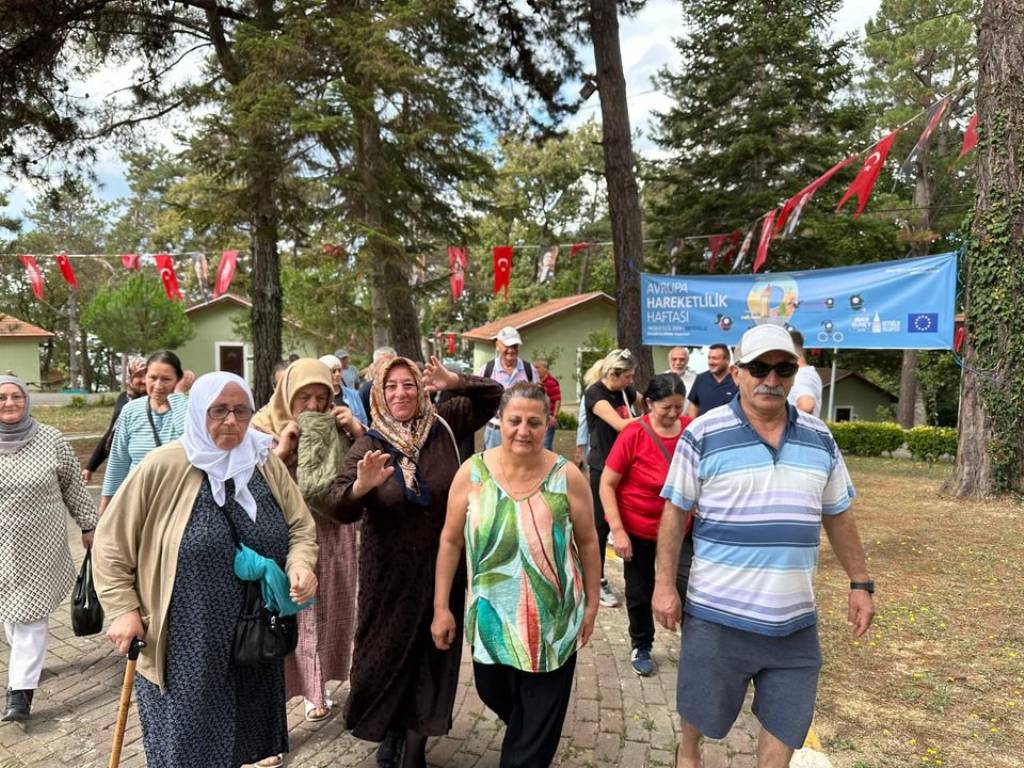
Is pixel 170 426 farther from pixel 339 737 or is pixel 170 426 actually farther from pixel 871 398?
pixel 871 398

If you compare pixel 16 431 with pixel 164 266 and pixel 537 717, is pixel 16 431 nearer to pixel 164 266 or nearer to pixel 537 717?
pixel 537 717

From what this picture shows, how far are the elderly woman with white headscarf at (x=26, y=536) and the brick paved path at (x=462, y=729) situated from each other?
11.2 inches

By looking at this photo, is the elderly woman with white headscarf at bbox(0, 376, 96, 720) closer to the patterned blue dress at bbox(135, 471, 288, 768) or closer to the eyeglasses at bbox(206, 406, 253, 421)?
the patterned blue dress at bbox(135, 471, 288, 768)

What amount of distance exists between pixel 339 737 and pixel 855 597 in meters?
2.52

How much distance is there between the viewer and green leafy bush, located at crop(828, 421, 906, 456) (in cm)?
1535

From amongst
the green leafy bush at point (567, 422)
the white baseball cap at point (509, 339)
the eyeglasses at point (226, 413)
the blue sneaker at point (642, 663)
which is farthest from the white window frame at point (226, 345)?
the eyeglasses at point (226, 413)

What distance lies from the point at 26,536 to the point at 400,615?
225 centimetres

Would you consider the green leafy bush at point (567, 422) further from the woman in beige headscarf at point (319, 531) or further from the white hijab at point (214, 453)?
the white hijab at point (214, 453)

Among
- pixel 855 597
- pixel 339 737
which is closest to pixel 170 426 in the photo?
pixel 339 737

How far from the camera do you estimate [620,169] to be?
8805 mm

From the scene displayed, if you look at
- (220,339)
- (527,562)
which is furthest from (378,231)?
(220,339)

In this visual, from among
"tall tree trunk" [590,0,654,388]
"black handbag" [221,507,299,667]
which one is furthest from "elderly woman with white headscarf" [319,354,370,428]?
"tall tree trunk" [590,0,654,388]

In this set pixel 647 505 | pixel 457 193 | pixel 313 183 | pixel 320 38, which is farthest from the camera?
pixel 457 193

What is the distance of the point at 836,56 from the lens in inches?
736
